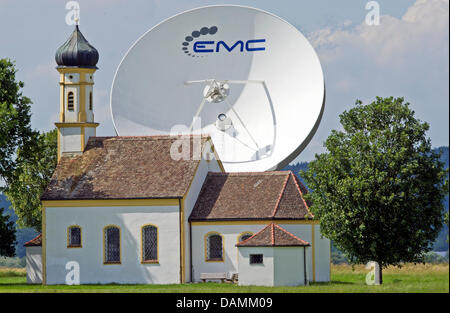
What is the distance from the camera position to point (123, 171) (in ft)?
210

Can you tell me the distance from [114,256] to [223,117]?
11.0m

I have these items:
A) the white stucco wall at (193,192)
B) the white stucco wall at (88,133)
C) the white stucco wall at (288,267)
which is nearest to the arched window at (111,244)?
the white stucco wall at (193,192)

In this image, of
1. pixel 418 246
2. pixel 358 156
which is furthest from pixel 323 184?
pixel 418 246

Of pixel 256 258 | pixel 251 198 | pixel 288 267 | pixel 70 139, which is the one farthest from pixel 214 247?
pixel 70 139

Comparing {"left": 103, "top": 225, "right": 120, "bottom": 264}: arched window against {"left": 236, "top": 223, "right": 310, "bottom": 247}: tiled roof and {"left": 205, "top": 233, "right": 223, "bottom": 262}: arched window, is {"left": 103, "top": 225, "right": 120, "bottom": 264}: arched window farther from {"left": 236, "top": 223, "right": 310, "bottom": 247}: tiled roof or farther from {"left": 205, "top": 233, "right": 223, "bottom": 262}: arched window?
{"left": 236, "top": 223, "right": 310, "bottom": 247}: tiled roof

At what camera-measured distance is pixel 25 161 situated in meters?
68.3

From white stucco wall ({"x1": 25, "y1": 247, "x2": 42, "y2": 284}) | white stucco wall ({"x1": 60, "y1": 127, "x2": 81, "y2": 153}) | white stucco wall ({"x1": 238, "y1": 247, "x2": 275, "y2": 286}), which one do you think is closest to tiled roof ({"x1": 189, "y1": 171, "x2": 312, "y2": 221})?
white stucco wall ({"x1": 238, "y1": 247, "x2": 275, "y2": 286})

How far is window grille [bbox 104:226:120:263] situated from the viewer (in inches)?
2462

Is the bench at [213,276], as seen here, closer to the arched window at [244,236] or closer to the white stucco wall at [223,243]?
the white stucco wall at [223,243]

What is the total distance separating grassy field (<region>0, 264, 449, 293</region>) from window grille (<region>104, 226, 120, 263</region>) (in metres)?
3.00

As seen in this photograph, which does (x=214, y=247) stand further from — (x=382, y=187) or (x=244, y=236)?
(x=382, y=187)

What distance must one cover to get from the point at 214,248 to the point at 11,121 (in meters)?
14.0

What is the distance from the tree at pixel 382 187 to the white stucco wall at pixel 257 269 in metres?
3.47
